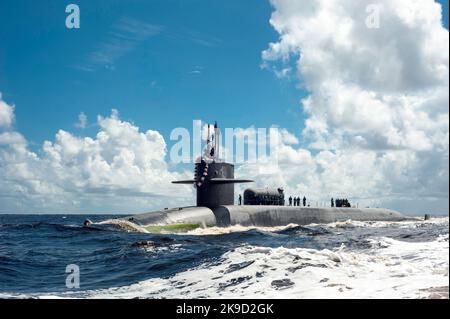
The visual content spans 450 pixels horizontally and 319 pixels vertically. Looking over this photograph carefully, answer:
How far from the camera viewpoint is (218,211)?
35.2m

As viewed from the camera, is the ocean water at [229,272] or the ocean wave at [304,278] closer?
the ocean wave at [304,278]

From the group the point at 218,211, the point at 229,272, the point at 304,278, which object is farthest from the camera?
the point at 218,211

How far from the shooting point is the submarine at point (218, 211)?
31.0 m

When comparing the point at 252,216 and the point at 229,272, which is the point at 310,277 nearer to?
the point at 229,272

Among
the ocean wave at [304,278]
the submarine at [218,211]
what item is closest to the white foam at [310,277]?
the ocean wave at [304,278]

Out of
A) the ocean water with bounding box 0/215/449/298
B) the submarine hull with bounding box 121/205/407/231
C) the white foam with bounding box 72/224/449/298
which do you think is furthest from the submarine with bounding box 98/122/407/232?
the white foam with bounding box 72/224/449/298

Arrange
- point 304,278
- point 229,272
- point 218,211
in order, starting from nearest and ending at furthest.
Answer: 1. point 304,278
2. point 229,272
3. point 218,211

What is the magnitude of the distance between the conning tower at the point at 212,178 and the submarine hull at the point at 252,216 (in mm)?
950

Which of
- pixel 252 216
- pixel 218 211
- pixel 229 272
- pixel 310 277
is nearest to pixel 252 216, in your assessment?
pixel 252 216

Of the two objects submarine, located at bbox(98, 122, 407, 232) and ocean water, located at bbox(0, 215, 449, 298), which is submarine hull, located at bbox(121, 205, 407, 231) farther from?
ocean water, located at bbox(0, 215, 449, 298)

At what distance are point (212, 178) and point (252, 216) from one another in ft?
15.3

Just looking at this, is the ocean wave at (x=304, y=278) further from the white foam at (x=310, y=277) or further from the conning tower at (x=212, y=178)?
the conning tower at (x=212, y=178)
